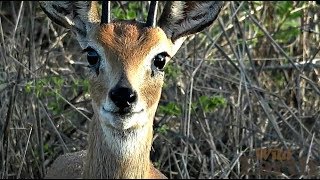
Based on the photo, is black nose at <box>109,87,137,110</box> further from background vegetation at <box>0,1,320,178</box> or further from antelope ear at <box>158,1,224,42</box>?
background vegetation at <box>0,1,320,178</box>

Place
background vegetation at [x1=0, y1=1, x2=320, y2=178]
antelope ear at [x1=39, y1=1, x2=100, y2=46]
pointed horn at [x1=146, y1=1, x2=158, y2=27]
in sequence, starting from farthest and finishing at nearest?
background vegetation at [x1=0, y1=1, x2=320, y2=178] → antelope ear at [x1=39, y1=1, x2=100, y2=46] → pointed horn at [x1=146, y1=1, x2=158, y2=27]

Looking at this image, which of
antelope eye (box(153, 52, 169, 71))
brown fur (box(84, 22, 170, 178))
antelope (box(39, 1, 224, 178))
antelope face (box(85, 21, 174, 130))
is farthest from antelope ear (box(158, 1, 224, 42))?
brown fur (box(84, 22, 170, 178))

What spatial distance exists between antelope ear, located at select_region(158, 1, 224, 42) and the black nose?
1072mm

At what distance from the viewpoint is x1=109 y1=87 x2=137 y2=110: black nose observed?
207 inches

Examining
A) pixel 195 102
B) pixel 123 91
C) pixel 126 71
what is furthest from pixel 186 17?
pixel 195 102

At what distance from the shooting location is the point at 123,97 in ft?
17.2

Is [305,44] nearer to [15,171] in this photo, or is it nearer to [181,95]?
[181,95]

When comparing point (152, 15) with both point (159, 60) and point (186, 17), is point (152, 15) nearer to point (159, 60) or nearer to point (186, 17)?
point (159, 60)

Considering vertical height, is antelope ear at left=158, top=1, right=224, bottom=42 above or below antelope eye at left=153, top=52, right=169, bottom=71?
above

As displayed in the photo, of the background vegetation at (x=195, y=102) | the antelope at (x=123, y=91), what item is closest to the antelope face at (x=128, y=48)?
the antelope at (x=123, y=91)

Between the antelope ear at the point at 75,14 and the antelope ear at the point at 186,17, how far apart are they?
0.51 m

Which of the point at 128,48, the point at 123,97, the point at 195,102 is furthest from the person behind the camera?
the point at 195,102

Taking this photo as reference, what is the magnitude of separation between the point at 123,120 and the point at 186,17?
1327mm

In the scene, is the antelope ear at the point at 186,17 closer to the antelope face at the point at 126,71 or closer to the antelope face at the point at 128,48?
the antelope face at the point at 128,48
